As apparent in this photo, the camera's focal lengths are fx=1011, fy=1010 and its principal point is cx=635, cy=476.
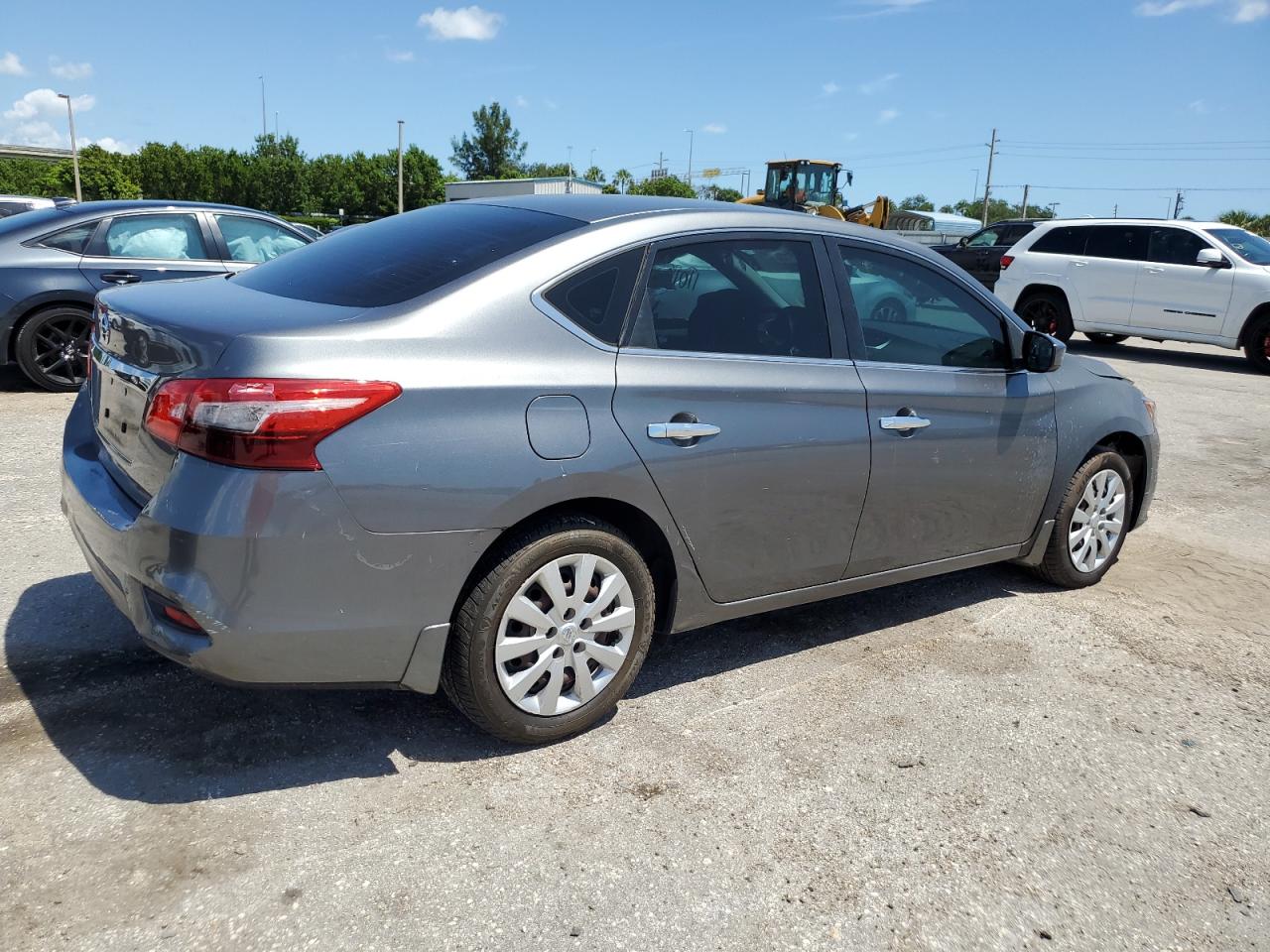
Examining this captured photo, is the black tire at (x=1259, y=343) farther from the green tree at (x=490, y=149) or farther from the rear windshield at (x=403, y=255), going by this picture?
the green tree at (x=490, y=149)

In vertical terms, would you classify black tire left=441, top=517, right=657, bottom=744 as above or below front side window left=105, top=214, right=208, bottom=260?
below

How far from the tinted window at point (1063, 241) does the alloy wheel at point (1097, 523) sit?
33.7 ft

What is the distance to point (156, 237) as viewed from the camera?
8.06 meters

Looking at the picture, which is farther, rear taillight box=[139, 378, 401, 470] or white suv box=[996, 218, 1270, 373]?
white suv box=[996, 218, 1270, 373]

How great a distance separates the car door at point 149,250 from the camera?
307 inches

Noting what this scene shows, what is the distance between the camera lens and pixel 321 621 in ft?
8.59

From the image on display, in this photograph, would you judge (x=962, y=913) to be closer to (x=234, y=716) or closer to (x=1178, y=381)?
(x=234, y=716)

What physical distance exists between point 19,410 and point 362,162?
9280 centimetres

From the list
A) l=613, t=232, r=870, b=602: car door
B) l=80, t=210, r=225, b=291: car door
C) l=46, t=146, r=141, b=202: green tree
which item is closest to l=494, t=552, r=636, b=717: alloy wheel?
l=613, t=232, r=870, b=602: car door

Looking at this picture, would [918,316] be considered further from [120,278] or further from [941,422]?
[120,278]

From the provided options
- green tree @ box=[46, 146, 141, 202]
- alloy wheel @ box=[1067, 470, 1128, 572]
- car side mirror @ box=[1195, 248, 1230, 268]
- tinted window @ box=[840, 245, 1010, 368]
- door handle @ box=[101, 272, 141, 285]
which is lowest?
alloy wheel @ box=[1067, 470, 1128, 572]

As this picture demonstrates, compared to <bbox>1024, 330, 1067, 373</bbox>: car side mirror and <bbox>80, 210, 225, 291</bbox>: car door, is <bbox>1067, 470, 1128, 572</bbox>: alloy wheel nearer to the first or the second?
<bbox>1024, 330, 1067, 373</bbox>: car side mirror

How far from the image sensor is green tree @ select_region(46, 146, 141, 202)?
6794cm

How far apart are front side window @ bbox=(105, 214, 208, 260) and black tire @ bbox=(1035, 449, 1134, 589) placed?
6794mm
